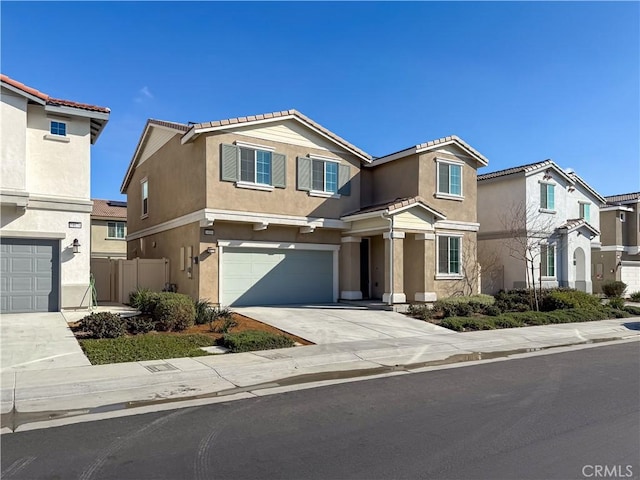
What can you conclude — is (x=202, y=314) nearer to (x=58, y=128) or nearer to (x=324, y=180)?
(x=58, y=128)

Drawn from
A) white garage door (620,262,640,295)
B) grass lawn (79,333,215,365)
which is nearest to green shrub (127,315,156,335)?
grass lawn (79,333,215,365)

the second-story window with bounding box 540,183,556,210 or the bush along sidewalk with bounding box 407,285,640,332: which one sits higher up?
the second-story window with bounding box 540,183,556,210

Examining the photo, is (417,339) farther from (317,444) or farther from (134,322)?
(317,444)

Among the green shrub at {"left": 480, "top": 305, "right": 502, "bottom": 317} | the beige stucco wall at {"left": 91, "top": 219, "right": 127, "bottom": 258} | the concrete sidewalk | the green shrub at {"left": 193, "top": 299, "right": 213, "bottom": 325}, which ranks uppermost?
the beige stucco wall at {"left": 91, "top": 219, "right": 127, "bottom": 258}

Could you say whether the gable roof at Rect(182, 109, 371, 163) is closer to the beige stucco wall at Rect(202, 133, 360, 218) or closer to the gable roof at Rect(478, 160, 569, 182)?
the beige stucco wall at Rect(202, 133, 360, 218)

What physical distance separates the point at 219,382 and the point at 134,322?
5341mm

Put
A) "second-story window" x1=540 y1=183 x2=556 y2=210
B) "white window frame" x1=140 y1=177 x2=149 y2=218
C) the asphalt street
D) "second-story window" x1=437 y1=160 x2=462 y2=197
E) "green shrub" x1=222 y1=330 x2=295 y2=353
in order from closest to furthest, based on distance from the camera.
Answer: the asphalt street, "green shrub" x1=222 y1=330 x2=295 y2=353, "second-story window" x1=437 y1=160 x2=462 y2=197, "white window frame" x1=140 y1=177 x2=149 y2=218, "second-story window" x1=540 y1=183 x2=556 y2=210

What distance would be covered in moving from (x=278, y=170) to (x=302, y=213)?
1860mm

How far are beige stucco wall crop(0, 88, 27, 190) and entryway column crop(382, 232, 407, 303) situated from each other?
11.9 m

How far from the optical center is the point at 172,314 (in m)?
13.6

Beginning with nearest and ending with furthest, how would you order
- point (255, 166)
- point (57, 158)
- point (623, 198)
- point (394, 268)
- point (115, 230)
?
1. point (57, 158)
2. point (255, 166)
3. point (394, 268)
4. point (115, 230)
5. point (623, 198)

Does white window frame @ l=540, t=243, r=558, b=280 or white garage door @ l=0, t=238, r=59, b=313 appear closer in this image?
white garage door @ l=0, t=238, r=59, b=313

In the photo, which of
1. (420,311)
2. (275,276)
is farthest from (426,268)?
(275,276)

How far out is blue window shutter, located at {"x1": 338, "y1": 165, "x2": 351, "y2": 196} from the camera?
67.7 ft
